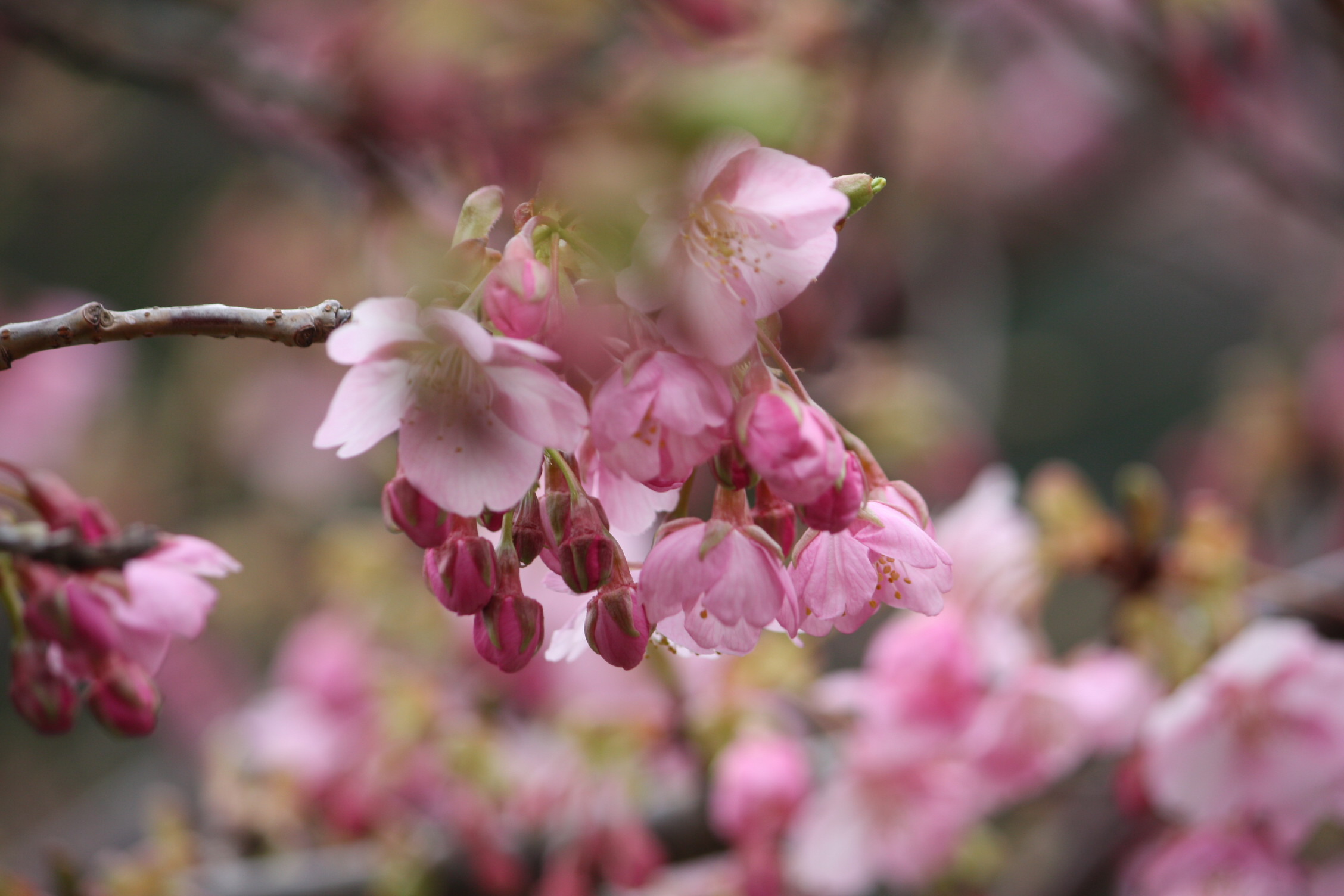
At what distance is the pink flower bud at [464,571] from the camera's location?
51cm

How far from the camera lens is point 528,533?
0.53 m

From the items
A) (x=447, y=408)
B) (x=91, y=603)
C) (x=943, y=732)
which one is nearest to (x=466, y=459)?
(x=447, y=408)

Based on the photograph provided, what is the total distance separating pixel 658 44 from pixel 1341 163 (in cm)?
162

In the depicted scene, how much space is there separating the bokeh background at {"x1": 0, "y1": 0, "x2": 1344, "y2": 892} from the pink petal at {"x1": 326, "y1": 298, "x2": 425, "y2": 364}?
2 cm

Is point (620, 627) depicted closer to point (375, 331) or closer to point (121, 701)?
point (375, 331)

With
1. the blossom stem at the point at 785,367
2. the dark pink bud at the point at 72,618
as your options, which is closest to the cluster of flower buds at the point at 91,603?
the dark pink bud at the point at 72,618

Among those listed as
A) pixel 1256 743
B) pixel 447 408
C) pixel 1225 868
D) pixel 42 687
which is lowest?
pixel 1225 868

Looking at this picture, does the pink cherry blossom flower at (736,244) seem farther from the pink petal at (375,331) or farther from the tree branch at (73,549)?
the tree branch at (73,549)

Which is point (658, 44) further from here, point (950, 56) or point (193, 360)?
point (193, 360)

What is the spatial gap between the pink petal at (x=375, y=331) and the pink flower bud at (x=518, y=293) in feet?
0.12

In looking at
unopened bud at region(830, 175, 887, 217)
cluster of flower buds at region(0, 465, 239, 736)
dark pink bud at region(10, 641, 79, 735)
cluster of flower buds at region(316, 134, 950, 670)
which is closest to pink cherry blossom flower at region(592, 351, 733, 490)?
cluster of flower buds at region(316, 134, 950, 670)

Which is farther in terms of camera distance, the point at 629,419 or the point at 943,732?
the point at 943,732

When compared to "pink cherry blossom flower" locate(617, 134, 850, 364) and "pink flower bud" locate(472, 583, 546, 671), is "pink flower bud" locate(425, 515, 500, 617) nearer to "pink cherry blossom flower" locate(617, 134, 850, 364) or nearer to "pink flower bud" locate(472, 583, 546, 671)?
"pink flower bud" locate(472, 583, 546, 671)

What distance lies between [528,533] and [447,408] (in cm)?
8
